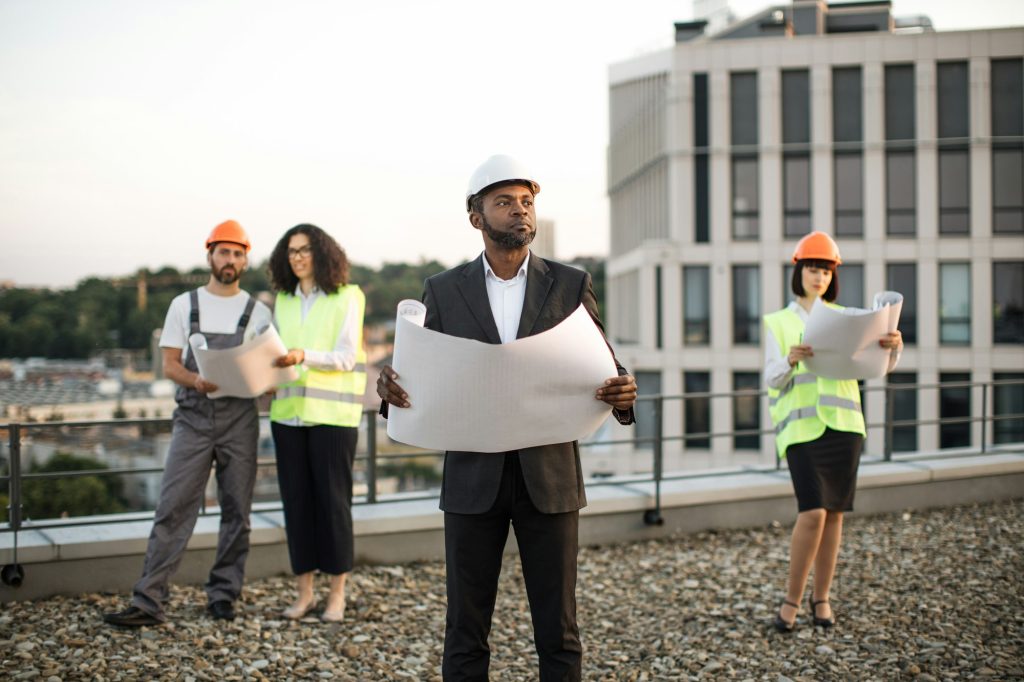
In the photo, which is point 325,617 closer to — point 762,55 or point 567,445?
point 567,445

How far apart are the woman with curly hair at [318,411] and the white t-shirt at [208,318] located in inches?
6.9

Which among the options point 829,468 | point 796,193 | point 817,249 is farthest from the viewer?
point 796,193

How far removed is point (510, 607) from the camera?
6.08 m

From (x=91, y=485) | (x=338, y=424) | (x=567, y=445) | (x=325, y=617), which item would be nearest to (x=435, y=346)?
(x=567, y=445)

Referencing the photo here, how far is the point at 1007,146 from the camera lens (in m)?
35.7

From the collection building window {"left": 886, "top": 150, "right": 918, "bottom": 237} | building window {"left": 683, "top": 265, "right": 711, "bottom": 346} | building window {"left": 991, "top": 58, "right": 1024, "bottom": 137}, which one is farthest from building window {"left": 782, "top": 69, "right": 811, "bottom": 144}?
building window {"left": 991, "top": 58, "right": 1024, "bottom": 137}

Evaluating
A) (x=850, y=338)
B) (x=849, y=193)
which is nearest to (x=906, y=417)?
(x=849, y=193)

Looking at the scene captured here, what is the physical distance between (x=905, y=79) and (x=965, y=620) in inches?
1356

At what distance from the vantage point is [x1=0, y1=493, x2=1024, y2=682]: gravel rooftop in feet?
16.2

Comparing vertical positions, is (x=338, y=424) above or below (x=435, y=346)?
below

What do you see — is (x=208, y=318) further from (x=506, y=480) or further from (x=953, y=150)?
(x=953, y=150)

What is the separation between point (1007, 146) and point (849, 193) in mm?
5414

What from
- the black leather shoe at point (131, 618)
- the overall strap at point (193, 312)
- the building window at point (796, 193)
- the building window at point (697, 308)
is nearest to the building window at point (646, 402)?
the building window at point (697, 308)

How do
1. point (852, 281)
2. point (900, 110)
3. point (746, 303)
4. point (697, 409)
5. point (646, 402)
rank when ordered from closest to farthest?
point (900, 110) → point (852, 281) → point (746, 303) → point (697, 409) → point (646, 402)
